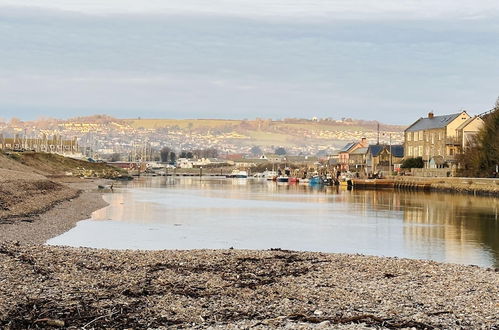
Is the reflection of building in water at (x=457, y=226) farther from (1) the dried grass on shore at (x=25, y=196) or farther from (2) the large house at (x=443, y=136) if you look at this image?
(2) the large house at (x=443, y=136)

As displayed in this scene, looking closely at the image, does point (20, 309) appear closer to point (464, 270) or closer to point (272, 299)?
point (272, 299)

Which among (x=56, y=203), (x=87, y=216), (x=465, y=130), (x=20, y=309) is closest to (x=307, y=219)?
(x=87, y=216)

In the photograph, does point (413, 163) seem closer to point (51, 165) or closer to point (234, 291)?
point (51, 165)

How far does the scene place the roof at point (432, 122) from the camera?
96150mm

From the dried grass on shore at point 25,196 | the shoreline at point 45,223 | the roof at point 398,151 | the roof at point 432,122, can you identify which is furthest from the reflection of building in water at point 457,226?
the roof at point 398,151

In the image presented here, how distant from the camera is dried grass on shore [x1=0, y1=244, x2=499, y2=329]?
467 inches

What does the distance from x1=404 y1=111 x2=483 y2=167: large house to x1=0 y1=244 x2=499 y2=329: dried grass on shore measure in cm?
7516

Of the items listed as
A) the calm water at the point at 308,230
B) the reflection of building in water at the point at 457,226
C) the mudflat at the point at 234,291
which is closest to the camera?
the mudflat at the point at 234,291

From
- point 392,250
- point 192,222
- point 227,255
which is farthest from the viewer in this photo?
point 192,222

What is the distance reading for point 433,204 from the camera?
56344 mm

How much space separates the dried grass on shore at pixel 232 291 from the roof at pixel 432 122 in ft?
264

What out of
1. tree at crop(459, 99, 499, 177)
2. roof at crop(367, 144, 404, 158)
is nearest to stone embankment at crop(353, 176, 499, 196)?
tree at crop(459, 99, 499, 177)

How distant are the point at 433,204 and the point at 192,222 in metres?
25.0

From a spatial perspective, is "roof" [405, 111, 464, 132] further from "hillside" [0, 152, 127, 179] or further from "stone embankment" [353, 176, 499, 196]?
"hillside" [0, 152, 127, 179]
